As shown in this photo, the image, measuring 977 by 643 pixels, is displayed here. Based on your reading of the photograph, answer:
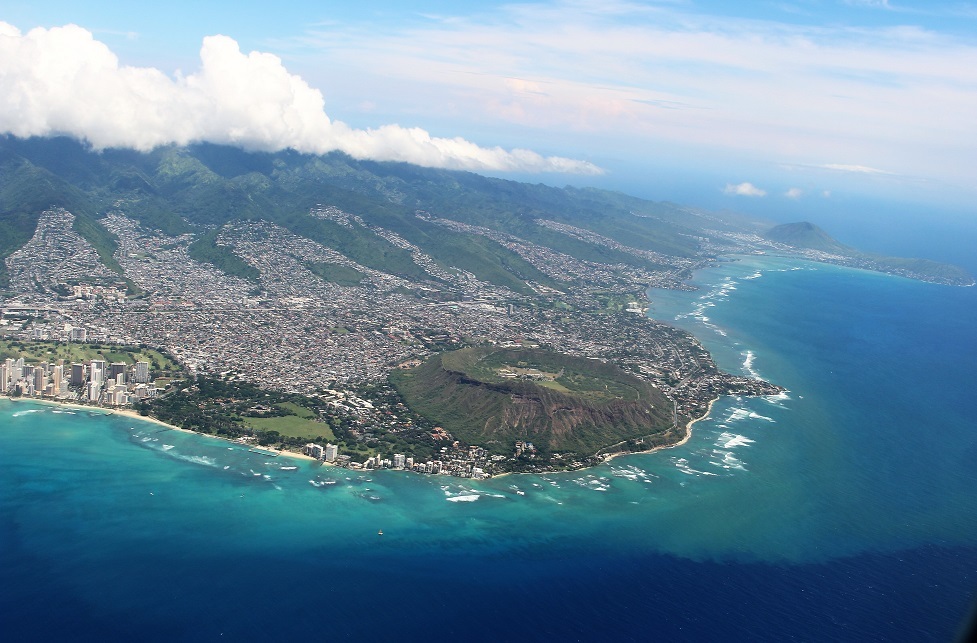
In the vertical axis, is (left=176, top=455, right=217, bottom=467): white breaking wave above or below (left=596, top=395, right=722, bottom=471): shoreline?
below

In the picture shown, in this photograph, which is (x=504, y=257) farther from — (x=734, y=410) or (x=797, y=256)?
(x=797, y=256)

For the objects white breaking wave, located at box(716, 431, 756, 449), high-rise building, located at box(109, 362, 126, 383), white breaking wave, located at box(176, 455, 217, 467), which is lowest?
white breaking wave, located at box(176, 455, 217, 467)

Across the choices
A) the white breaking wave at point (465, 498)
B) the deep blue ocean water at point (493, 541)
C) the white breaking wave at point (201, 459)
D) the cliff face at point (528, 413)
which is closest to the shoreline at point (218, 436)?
the deep blue ocean water at point (493, 541)

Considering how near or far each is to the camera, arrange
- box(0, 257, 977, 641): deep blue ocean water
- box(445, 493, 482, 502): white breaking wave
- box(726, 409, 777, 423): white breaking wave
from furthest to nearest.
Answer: box(726, 409, 777, 423): white breaking wave, box(445, 493, 482, 502): white breaking wave, box(0, 257, 977, 641): deep blue ocean water

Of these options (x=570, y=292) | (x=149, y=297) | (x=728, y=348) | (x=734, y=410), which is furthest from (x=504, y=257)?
(x=734, y=410)

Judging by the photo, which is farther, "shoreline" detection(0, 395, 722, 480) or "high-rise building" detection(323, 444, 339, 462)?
"shoreline" detection(0, 395, 722, 480)

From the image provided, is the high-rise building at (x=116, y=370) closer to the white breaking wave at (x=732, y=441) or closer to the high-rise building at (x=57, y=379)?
the high-rise building at (x=57, y=379)

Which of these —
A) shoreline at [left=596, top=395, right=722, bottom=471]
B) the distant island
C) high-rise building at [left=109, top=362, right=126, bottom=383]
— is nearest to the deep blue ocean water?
shoreline at [left=596, top=395, right=722, bottom=471]

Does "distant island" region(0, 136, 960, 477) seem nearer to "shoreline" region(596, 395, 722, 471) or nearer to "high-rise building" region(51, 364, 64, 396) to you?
"high-rise building" region(51, 364, 64, 396)
